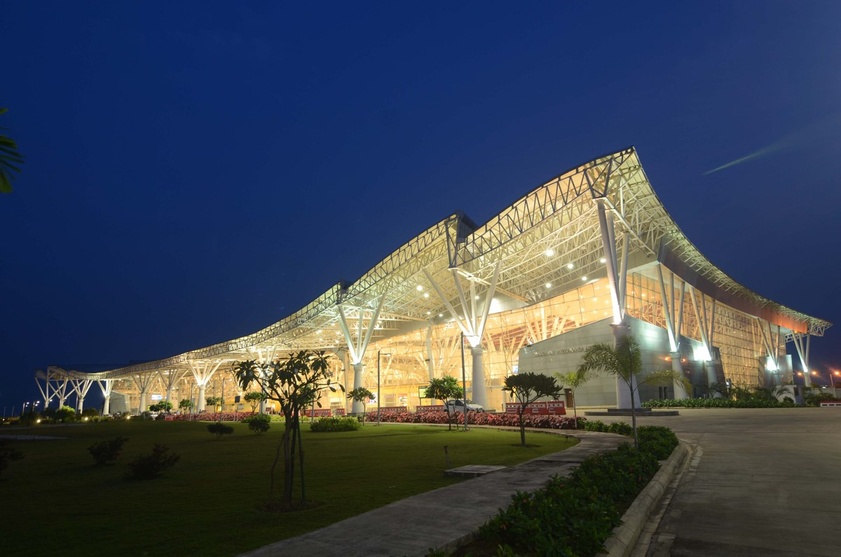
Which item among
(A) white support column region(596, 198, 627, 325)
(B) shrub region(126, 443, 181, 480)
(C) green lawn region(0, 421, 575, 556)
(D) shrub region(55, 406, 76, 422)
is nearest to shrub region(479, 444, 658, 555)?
(C) green lawn region(0, 421, 575, 556)

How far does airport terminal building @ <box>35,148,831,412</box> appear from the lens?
3925cm

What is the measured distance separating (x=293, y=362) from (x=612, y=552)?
601cm

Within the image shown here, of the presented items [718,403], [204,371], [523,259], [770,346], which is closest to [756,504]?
[523,259]

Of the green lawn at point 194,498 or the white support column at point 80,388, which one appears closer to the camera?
the green lawn at point 194,498

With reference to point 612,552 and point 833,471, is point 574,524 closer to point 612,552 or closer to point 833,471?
point 612,552

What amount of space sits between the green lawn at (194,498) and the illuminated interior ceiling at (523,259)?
75.9 ft

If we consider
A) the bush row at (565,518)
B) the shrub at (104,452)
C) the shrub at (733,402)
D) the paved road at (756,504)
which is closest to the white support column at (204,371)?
the shrub at (733,402)

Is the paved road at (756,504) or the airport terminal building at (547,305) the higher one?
the airport terminal building at (547,305)

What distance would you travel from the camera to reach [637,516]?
287 inches

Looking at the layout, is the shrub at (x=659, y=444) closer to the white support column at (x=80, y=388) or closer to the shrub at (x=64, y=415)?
the shrub at (x=64, y=415)

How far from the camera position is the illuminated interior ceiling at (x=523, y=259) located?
37.0 metres

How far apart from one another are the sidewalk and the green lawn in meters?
0.55

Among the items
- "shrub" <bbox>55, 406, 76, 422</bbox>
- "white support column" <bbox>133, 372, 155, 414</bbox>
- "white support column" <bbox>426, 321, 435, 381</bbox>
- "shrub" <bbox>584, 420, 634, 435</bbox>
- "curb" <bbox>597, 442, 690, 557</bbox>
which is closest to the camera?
"curb" <bbox>597, 442, 690, 557</bbox>

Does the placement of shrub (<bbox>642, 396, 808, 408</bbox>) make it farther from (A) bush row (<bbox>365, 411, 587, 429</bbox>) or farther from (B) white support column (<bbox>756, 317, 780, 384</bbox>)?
(B) white support column (<bbox>756, 317, 780, 384</bbox>)
